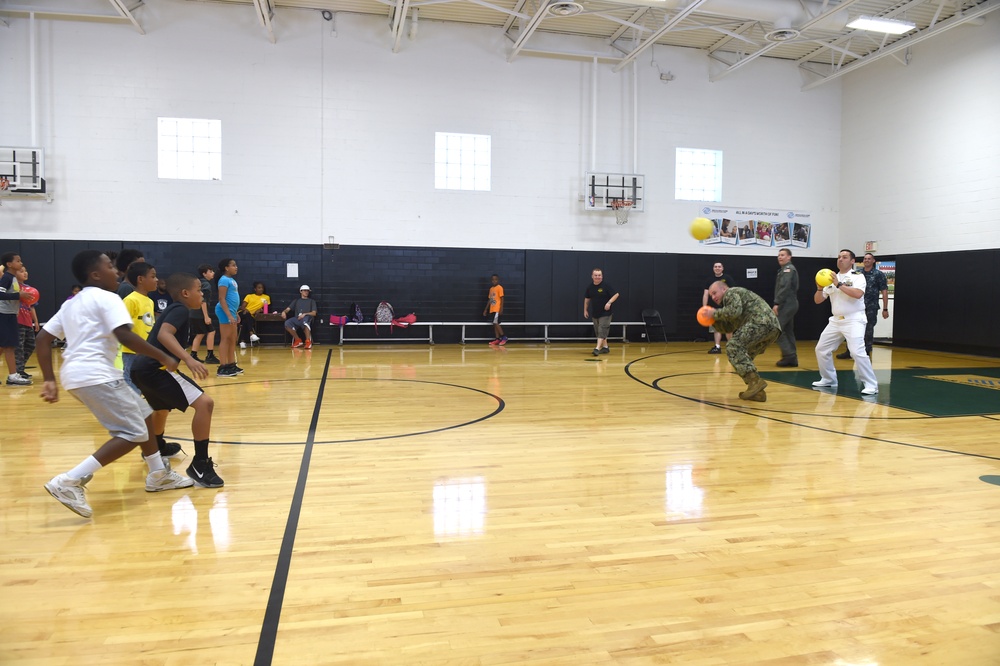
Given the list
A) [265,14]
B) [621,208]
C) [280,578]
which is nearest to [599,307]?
[621,208]

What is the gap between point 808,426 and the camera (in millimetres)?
5766

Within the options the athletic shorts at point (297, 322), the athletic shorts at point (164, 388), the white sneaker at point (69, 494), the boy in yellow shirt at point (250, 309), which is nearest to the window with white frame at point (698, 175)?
the athletic shorts at point (297, 322)

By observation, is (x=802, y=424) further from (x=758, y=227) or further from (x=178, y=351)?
(x=758, y=227)

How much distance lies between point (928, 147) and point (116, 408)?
15619 millimetres

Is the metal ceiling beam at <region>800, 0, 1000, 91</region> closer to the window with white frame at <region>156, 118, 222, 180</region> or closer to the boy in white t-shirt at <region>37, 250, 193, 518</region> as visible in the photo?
the window with white frame at <region>156, 118, 222, 180</region>

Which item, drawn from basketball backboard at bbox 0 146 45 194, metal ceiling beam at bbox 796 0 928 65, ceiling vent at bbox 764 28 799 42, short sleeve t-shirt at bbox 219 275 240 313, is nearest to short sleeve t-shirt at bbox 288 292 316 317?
short sleeve t-shirt at bbox 219 275 240 313

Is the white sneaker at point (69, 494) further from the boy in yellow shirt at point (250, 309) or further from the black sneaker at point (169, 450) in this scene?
the boy in yellow shirt at point (250, 309)

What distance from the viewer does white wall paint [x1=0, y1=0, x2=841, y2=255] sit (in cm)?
1261

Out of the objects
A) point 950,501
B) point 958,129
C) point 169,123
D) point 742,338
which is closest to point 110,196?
point 169,123

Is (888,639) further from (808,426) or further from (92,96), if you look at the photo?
(92,96)

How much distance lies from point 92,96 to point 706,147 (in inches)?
517

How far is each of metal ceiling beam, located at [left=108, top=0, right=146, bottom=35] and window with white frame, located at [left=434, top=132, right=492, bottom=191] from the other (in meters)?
6.04

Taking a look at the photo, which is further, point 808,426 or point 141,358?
point 808,426

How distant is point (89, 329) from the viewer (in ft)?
11.1
